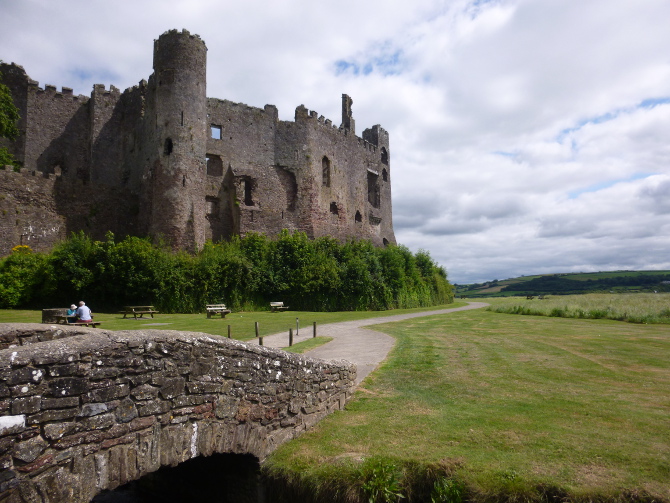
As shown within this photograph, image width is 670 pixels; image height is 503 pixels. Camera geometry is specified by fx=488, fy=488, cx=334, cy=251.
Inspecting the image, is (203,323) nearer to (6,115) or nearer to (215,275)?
(215,275)

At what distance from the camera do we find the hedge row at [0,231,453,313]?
90.8 feet

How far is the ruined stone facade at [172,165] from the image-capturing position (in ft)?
107

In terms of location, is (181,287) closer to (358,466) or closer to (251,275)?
(251,275)

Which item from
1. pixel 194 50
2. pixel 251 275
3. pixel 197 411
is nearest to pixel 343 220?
→ pixel 251 275

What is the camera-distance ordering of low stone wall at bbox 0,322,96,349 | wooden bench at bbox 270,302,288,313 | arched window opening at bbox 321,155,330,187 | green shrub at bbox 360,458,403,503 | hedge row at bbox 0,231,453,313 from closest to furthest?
low stone wall at bbox 0,322,96,349
green shrub at bbox 360,458,403,503
hedge row at bbox 0,231,453,313
wooden bench at bbox 270,302,288,313
arched window opening at bbox 321,155,330,187

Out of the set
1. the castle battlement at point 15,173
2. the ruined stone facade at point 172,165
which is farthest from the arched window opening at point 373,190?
the castle battlement at point 15,173

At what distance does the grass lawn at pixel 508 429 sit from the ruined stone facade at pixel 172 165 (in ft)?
83.3

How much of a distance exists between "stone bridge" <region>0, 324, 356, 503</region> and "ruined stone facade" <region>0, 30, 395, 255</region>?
27269mm

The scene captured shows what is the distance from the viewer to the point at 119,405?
554 centimetres

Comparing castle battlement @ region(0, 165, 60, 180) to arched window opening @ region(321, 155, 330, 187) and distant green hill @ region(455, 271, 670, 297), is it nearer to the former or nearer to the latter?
arched window opening @ region(321, 155, 330, 187)

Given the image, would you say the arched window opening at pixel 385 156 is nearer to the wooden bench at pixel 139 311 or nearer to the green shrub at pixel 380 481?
the wooden bench at pixel 139 311

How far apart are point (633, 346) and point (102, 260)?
27.3 metres

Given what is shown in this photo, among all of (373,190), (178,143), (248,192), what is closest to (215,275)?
(178,143)

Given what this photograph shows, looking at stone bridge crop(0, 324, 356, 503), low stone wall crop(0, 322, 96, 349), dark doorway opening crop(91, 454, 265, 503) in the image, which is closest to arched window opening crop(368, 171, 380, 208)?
dark doorway opening crop(91, 454, 265, 503)
